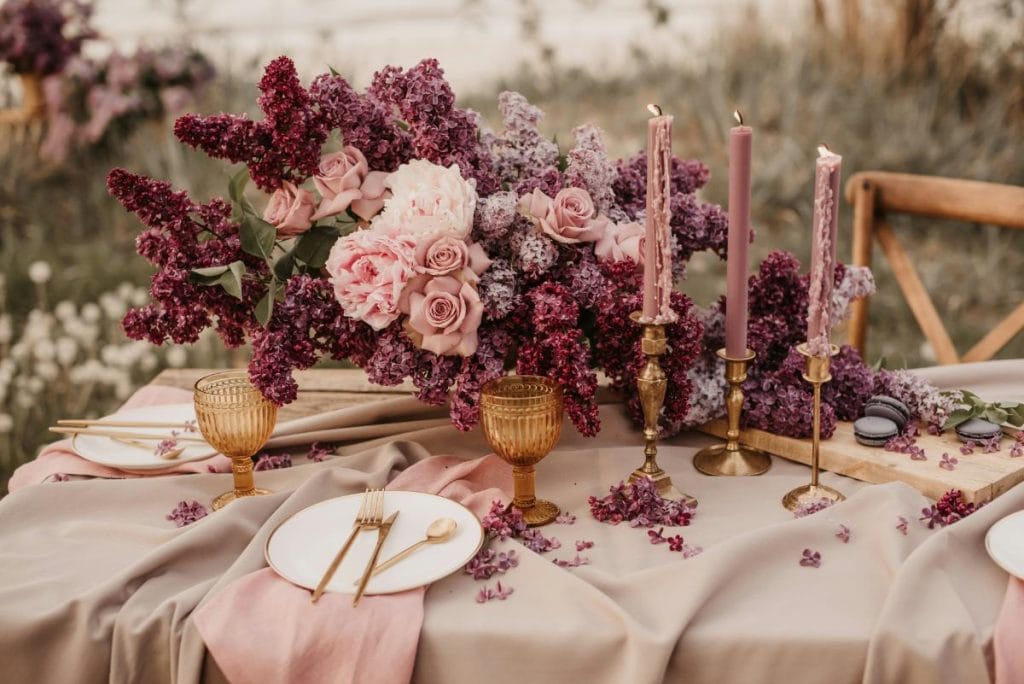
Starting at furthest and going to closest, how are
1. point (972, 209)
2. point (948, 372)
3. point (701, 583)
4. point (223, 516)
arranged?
point (972, 209)
point (948, 372)
point (223, 516)
point (701, 583)

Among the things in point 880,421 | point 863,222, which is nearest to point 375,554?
point 880,421

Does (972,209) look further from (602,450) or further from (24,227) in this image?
(24,227)

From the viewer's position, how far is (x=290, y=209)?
1.62 m

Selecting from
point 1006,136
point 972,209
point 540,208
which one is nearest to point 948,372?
point 972,209

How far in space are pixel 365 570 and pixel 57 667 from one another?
0.41m

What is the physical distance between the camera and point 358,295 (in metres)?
1.47

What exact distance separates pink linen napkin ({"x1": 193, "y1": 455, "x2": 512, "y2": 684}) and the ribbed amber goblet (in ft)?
0.90

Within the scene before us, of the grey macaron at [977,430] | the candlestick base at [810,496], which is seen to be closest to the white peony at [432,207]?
the candlestick base at [810,496]

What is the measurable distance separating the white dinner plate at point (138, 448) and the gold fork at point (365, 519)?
409 millimetres

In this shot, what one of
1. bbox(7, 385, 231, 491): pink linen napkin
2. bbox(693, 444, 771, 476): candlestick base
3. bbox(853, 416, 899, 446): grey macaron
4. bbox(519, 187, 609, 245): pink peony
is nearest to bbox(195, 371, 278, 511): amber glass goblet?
bbox(7, 385, 231, 491): pink linen napkin

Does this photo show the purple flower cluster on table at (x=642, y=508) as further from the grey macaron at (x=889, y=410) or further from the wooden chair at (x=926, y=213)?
the wooden chair at (x=926, y=213)

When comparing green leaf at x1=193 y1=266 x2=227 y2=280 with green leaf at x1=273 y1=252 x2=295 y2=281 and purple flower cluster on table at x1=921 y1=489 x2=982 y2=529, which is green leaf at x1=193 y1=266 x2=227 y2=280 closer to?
green leaf at x1=273 y1=252 x2=295 y2=281

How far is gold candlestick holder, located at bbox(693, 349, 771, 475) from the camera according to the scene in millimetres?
1643

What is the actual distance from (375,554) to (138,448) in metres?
0.65
